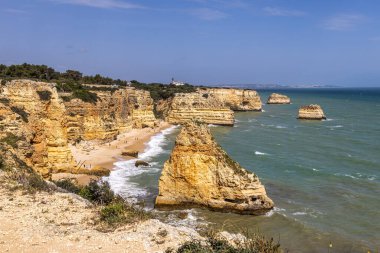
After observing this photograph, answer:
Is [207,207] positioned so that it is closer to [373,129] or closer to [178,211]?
[178,211]

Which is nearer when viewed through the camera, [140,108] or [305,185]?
[305,185]

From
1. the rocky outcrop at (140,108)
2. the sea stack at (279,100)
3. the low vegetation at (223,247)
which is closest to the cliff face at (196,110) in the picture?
the rocky outcrop at (140,108)

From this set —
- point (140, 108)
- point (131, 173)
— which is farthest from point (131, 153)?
point (140, 108)

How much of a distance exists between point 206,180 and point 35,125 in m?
10.5

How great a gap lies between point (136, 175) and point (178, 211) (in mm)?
11523

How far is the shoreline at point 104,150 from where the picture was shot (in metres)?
38.6

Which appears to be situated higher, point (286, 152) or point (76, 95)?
point (76, 95)

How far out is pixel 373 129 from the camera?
67688 millimetres

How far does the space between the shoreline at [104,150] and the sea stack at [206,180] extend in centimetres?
784

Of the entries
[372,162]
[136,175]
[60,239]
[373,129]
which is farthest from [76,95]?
[373,129]

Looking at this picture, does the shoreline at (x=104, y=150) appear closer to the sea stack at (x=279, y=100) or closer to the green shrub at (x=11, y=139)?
the green shrub at (x=11, y=139)

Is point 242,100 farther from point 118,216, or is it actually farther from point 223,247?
point 223,247

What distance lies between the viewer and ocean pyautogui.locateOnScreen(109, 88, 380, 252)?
22.2 m

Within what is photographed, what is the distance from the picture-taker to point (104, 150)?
46.9 metres
